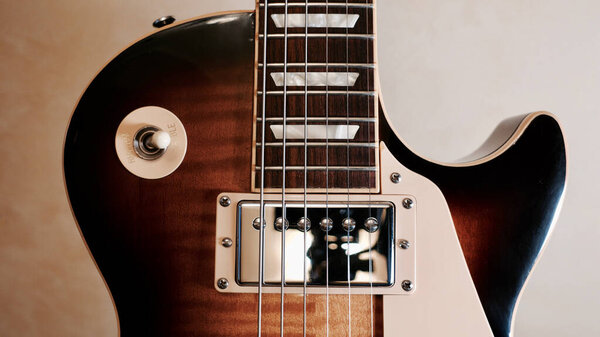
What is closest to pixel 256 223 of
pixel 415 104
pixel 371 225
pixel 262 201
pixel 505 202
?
pixel 262 201

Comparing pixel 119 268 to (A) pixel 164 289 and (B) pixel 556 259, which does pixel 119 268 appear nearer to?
(A) pixel 164 289

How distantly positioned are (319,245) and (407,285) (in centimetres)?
11

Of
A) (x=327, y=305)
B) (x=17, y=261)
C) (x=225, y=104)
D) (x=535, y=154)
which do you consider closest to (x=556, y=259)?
(x=535, y=154)

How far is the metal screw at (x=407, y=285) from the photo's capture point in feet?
1.50

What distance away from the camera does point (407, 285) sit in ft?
1.50

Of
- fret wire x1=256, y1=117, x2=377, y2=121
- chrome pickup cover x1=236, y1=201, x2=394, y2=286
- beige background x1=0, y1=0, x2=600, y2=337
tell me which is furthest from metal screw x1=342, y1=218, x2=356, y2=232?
beige background x1=0, y1=0, x2=600, y2=337

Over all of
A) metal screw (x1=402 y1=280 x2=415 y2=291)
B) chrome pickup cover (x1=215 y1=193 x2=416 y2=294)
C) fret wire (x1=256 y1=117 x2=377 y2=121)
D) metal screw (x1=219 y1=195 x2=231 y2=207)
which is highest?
fret wire (x1=256 y1=117 x2=377 y2=121)

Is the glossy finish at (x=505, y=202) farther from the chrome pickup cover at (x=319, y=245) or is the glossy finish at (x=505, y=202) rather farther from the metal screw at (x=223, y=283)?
the metal screw at (x=223, y=283)

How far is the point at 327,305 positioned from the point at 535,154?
308 mm

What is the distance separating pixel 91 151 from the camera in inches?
18.6

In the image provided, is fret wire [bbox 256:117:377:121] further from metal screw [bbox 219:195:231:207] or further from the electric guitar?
metal screw [bbox 219:195:231:207]

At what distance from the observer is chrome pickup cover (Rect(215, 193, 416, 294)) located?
1.50ft

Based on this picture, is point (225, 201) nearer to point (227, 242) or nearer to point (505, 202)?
point (227, 242)

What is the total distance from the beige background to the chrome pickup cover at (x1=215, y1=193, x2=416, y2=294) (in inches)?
16.4
